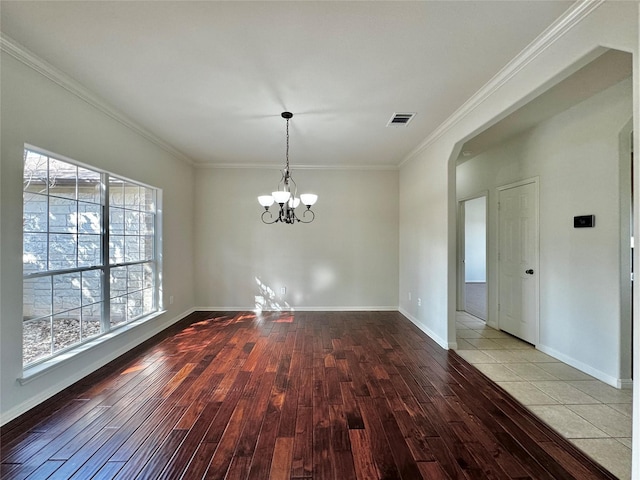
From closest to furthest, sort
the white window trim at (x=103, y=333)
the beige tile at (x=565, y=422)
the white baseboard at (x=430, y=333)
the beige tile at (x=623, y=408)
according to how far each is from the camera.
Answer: the beige tile at (x=565, y=422), the beige tile at (x=623, y=408), the white window trim at (x=103, y=333), the white baseboard at (x=430, y=333)

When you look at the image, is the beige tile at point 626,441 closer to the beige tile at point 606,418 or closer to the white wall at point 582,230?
the beige tile at point 606,418

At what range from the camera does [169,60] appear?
7.33 ft

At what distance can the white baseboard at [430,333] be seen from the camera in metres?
3.60

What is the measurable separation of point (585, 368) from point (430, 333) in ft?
5.38

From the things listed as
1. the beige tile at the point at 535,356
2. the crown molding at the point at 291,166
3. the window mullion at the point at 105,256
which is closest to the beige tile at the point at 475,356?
the beige tile at the point at 535,356

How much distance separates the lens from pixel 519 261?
3924 mm

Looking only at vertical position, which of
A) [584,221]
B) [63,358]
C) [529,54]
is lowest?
[63,358]

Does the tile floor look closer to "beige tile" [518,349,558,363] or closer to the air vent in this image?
"beige tile" [518,349,558,363]

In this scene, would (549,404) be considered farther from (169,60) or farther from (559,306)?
(169,60)

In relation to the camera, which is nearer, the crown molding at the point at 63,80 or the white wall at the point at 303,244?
the crown molding at the point at 63,80

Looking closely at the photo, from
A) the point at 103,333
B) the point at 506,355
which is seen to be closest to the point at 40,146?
the point at 103,333

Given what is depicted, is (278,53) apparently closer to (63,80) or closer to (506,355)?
(63,80)

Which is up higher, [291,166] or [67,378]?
[291,166]

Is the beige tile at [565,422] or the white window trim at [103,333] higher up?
the white window trim at [103,333]
